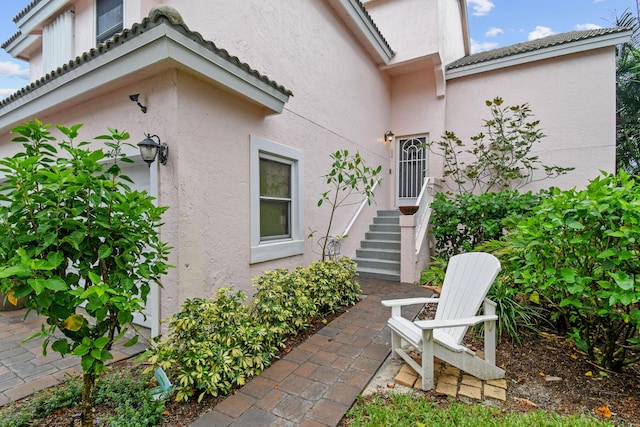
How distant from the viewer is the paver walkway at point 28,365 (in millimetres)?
2767

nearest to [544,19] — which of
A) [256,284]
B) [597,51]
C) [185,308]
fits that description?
[597,51]

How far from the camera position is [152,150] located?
3197 millimetres

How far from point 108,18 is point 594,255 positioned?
7.96m

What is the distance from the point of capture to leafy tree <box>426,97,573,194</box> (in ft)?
25.8

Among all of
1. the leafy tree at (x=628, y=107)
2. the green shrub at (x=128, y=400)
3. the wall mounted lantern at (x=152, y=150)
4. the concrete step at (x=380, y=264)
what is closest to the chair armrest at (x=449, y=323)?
the green shrub at (x=128, y=400)

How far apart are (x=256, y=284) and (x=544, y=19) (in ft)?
49.8

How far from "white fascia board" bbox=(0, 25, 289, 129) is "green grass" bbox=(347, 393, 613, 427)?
3741 mm

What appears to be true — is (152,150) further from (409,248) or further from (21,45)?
(21,45)

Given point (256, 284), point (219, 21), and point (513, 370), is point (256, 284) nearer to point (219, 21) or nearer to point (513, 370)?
point (513, 370)

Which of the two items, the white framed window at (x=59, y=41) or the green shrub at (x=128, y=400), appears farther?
the white framed window at (x=59, y=41)

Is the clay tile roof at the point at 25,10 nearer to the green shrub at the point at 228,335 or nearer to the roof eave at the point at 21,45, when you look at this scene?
the roof eave at the point at 21,45

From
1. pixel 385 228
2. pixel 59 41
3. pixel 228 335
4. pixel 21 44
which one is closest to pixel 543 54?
pixel 385 228

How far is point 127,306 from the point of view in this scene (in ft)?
6.25

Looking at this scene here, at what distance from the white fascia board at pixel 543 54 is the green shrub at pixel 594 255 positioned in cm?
720
